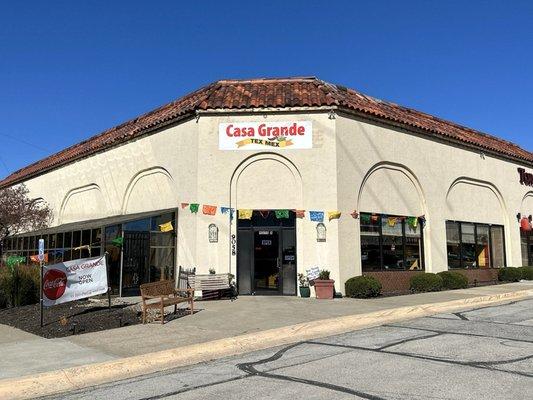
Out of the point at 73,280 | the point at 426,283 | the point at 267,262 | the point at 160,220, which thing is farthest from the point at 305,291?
the point at 73,280

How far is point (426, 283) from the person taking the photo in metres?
18.6

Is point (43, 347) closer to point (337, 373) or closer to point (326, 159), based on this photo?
point (337, 373)

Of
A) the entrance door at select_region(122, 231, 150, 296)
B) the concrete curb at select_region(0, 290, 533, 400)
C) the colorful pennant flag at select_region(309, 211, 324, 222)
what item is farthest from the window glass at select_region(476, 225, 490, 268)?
the entrance door at select_region(122, 231, 150, 296)

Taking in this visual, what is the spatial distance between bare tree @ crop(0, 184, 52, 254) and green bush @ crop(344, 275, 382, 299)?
1947 centimetres

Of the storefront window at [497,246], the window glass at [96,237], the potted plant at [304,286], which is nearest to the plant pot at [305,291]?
the potted plant at [304,286]

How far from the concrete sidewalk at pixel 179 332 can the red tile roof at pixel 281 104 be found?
6896 millimetres

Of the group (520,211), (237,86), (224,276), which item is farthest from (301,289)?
(520,211)

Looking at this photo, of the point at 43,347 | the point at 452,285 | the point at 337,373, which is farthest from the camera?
the point at 452,285

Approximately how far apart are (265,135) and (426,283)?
7975mm

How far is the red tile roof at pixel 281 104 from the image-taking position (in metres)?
18.0

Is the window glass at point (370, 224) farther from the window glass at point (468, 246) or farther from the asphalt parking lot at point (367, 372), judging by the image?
the asphalt parking lot at point (367, 372)

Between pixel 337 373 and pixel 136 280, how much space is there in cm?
1238

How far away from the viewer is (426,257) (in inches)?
826

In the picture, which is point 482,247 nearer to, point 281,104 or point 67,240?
point 281,104
